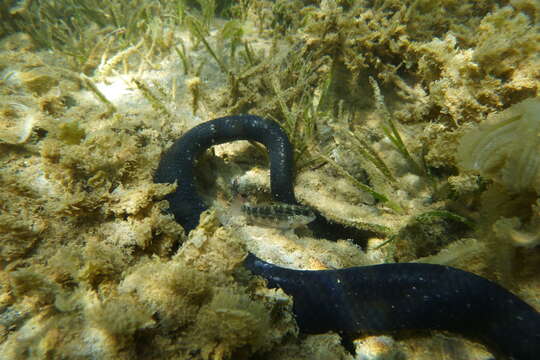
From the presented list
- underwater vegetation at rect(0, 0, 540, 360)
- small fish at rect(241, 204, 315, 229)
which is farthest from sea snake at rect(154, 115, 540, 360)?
small fish at rect(241, 204, 315, 229)

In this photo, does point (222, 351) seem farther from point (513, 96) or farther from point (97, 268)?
point (513, 96)

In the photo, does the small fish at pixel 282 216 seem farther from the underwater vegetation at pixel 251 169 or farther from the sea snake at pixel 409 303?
the sea snake at pixel 409 303

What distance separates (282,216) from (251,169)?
111 cm

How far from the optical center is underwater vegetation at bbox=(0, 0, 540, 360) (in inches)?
66.1

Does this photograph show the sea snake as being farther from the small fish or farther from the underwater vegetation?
the small fish

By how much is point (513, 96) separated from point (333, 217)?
2.43 meters

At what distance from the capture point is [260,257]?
2570mm

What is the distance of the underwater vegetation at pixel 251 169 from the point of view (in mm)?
1679

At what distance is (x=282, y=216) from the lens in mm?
2807

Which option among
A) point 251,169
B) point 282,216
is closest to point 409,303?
point 282,216

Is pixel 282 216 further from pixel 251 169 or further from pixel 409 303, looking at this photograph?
pixel 409 303

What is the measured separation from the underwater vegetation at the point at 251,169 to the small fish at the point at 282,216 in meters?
0.13

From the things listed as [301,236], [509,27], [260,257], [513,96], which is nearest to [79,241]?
[260,257]

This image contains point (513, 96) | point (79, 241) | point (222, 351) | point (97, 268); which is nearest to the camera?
point (222, 351)
